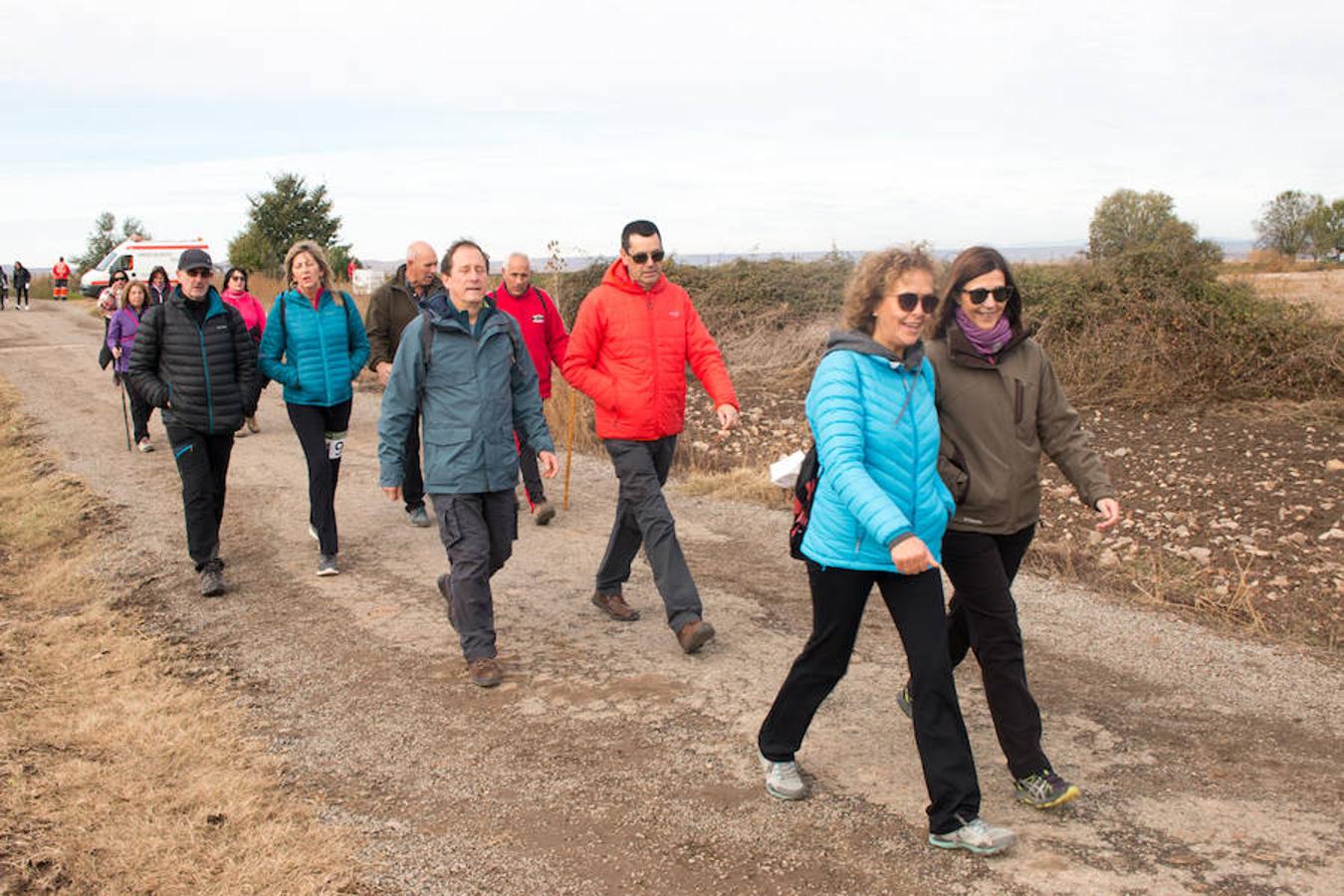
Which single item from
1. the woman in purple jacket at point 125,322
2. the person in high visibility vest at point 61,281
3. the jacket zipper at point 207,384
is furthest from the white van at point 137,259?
the jacket zipper at point 207,384

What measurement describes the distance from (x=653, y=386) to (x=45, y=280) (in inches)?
2297

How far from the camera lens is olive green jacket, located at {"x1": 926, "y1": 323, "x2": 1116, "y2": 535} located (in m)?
4.08

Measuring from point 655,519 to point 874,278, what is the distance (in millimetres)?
2363

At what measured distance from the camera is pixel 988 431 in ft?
13.5

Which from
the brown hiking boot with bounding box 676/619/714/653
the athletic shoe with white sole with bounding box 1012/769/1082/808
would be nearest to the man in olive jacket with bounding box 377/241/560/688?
the brown hiking boot with bounding box 676/619/714/653

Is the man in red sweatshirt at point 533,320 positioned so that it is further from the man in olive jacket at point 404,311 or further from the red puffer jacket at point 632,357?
the red puffer jacket at point 632,357

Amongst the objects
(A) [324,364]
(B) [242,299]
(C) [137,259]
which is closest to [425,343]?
(A) [324,364]

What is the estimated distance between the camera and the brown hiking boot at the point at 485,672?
544cm

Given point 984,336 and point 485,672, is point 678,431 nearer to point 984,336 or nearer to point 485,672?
point 485,672

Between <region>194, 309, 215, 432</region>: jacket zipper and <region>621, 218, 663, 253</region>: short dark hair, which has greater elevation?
<region>621, 218, 663, 253</region>: short dark hair

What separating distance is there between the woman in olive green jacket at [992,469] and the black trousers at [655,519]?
1.88 metres

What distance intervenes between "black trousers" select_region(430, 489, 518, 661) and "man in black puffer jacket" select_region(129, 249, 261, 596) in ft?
7.22

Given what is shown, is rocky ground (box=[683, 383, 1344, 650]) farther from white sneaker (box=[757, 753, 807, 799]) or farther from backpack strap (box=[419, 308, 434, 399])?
backpack strap (box=[419, 308, 434, 399])

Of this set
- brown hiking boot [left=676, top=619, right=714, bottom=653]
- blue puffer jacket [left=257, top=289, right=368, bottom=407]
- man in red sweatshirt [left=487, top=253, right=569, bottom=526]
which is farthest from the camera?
man in red sweatshirt [left=487, top=253, right=569, bottom=526]
